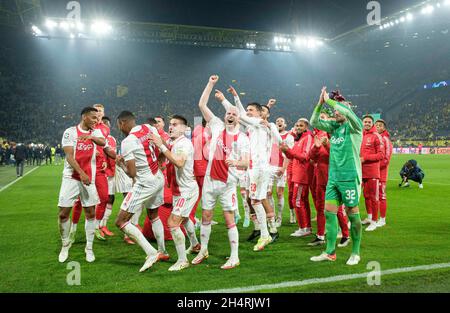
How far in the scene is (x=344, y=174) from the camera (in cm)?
561

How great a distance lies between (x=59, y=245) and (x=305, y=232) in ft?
15.3

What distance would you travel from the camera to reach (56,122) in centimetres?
3991

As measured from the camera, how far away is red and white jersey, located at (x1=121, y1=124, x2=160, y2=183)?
5.40m

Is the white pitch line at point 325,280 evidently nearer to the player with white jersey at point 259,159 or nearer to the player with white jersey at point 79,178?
the player with white jersey at point 259,159

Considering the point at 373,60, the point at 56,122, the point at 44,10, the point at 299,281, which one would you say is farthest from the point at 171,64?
the point at 299,281

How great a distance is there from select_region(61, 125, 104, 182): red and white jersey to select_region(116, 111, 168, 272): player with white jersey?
0.98 m

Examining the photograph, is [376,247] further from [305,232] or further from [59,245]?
[59,245]

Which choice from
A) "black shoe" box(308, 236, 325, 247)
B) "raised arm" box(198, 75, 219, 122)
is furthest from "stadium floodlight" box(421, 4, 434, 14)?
"raised arm" box(198, 75, 219, 122)

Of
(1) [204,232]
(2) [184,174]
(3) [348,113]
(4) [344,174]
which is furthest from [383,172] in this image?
(2) [184,174]

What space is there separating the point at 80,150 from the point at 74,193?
0.70 m

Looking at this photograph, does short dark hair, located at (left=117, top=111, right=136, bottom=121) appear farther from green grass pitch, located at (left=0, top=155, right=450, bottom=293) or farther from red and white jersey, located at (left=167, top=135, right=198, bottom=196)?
green grass pitch, located at (left=0, top=155, right=450, bottom=293)

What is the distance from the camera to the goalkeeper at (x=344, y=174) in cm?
555

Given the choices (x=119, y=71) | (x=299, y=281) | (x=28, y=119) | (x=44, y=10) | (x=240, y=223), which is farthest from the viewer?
(x=119, y=71)

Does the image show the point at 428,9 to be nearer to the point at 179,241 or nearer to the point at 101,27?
the point at 101,27
